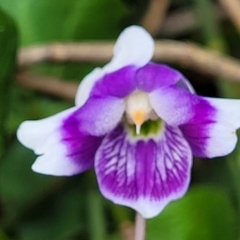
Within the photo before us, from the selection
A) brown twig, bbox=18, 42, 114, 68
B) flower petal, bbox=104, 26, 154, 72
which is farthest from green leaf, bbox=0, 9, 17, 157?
flower petal, bbox=104, 26, 154, 72

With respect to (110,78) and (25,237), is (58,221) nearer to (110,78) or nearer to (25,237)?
(25,237)

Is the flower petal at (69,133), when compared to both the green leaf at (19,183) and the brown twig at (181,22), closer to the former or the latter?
the green leaf at (19,183)

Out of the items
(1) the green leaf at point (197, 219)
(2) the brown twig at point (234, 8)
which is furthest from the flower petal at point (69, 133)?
(2) the brown twig at point (234, 8)

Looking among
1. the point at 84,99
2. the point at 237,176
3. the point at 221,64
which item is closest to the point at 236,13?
the point at 221,64

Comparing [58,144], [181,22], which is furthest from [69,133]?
[181,22]

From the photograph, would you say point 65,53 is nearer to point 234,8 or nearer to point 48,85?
point 48,85

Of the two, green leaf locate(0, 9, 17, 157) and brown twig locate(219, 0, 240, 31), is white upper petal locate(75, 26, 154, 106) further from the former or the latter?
brown twig locate(219, 0, 240, 31)

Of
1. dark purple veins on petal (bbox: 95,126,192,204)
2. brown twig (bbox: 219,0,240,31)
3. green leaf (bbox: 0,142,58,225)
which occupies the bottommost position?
green leaf (bbox: 0,142,58,225)
